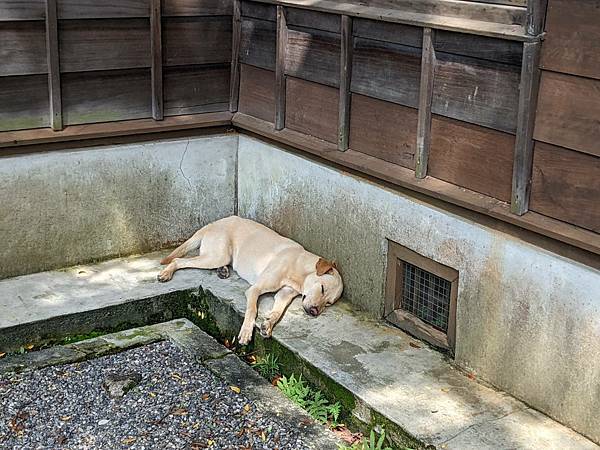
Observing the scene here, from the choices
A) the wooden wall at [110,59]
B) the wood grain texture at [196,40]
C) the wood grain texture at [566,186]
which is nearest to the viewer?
the wood grain texture at [566,186]

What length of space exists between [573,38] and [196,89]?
371 cm

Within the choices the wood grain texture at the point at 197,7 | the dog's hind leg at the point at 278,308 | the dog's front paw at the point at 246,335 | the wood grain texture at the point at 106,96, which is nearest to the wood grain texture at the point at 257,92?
the wood grain texture at the point at 197,7

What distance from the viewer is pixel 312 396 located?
231 inches

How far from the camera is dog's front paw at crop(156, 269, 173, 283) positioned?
284 inches

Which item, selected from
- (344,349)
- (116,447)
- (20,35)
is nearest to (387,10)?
(344,349)

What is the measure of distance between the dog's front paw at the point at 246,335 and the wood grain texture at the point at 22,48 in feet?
8.11

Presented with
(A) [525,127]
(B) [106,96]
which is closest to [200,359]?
(B) [106,96]

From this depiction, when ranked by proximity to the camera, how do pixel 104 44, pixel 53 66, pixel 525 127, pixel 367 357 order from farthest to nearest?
pixel 104 44 < pixel 53 66 < pixel 367 357 < pixel 525 127

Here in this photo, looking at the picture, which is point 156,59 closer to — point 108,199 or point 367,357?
point 108,199

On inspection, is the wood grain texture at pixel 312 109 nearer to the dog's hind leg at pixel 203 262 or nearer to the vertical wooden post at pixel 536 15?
the dog's hind leg at pixel 203 262

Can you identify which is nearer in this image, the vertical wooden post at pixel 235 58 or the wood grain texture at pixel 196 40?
the wood grain texture at pixel 196 40

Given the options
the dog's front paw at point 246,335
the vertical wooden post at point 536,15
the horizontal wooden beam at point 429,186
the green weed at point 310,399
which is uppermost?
the vertical wooden post at point 536,15

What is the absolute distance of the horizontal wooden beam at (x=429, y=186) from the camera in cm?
504

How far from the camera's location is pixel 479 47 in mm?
5457
